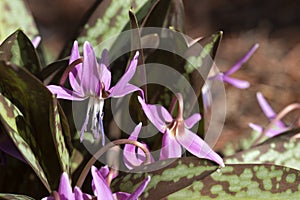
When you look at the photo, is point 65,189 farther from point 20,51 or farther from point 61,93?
point 20,51

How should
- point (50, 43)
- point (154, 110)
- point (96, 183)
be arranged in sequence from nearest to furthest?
point (96, 183)
point (154, 110)
point (50, 43)

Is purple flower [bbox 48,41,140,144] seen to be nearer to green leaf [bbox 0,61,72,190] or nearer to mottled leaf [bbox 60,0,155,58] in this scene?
green leaf [bbox 0,61,72,190]

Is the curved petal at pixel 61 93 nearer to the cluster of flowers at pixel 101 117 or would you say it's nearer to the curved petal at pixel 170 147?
the cluster of flowers at pixel 101 117

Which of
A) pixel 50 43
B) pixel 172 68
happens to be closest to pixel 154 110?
pixel 172 68

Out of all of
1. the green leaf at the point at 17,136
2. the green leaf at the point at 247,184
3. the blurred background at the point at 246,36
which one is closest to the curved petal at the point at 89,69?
the green leaf at the point at 17,136

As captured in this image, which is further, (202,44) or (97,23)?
(97,23)

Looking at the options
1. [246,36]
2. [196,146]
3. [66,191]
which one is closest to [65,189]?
[66,191]

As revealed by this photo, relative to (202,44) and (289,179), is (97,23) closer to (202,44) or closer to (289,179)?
(202,44)
